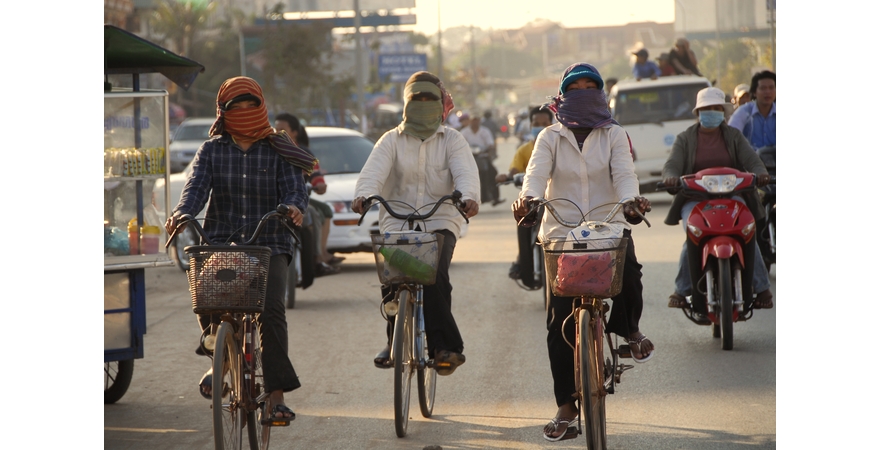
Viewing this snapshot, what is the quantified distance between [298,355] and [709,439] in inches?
146

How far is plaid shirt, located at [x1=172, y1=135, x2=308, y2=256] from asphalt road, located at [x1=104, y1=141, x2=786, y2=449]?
117 cm

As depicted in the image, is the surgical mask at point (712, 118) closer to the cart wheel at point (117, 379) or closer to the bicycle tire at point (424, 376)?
the bicycle tire at point (424, 376)

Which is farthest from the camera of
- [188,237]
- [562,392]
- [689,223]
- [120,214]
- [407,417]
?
[188,237]

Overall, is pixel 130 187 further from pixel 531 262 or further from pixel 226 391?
pixel 531 262

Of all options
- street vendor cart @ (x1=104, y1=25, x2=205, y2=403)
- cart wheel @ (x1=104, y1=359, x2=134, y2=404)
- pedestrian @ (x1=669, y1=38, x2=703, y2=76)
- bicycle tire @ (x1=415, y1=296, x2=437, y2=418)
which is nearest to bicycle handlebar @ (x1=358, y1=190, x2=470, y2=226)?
bicycle tire @ (x1=415, y1=296, x2=437, y2=418)

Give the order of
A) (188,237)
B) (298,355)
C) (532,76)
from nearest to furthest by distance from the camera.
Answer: (298,355) → (188,237) → (532,76)

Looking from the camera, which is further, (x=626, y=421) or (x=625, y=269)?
(x=626, y=421)

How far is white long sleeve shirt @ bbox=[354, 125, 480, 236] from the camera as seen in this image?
638 centimetres

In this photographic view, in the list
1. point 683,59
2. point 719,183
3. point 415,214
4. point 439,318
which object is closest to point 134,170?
point 415,214

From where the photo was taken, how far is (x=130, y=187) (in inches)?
278

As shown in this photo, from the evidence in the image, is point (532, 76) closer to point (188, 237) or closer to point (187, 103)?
point (187, 103)

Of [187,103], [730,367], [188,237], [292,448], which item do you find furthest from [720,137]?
[187,103]

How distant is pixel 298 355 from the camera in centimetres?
841

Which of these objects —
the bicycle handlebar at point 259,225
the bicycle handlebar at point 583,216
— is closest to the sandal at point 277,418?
the bicycle handlebar at point 259,225
